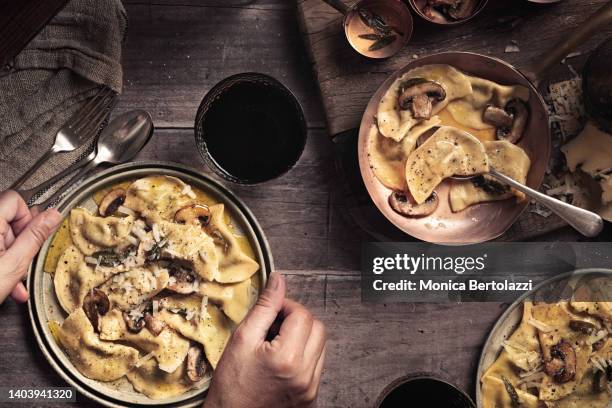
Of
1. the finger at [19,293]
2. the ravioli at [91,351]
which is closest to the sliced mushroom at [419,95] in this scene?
the ravioli at [91,351]

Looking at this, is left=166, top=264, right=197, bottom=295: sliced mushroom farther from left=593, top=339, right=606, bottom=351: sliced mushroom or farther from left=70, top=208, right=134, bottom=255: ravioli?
left=593, top=339, right=606, bottom=351: sliced mushroom

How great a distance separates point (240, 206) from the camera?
6.07 ft

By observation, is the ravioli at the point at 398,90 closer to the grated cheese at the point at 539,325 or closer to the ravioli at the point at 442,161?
the ravioli at the point at 442,161

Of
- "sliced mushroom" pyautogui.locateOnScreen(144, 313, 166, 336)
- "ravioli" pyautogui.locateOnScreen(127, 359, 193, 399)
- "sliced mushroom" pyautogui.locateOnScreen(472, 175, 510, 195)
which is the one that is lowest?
"ravioli" pyautogui.locateOnScreen(127, 359, 193, 399)

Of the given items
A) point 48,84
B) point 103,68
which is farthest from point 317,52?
point 48,84

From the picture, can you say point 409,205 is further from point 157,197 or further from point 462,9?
point 157,197

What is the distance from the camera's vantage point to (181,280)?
1.82 metres

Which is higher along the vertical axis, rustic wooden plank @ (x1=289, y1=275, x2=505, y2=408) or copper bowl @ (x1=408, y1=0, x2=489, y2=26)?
copper bowl @ (x1=408, y1=0, x2=489, y2=26)

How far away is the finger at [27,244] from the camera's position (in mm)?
1614

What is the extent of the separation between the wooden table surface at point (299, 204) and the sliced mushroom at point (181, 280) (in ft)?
0.82

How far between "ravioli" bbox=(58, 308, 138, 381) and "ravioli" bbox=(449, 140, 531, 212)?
0.98m

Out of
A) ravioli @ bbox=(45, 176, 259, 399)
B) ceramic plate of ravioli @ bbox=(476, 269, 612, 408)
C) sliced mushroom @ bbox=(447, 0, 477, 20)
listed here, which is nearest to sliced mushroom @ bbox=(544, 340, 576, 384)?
ceramic plate of ravioli @ bbox=(476, 269, 612, 408)

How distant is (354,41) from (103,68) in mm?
681

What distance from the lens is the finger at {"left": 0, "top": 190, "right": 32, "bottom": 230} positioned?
1.68 metres
